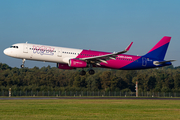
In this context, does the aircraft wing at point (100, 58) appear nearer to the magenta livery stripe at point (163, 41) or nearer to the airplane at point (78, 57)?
the airplane at point (78, 57)

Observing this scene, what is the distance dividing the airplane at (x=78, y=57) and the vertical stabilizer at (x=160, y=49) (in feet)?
3.41

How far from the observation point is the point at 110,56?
53219mm

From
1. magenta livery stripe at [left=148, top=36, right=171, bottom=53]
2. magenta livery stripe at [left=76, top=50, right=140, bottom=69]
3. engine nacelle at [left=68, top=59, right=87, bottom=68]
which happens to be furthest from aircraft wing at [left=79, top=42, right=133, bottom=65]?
magenta livery stripe at [left=148, top=36, right=171, bottom=53]

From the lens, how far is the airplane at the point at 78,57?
51.4m

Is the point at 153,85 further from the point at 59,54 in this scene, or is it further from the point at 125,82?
the point at 59,54

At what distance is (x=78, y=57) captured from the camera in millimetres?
53844

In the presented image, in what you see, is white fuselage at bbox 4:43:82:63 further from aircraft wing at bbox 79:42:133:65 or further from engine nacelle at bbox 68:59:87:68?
aircraft wing at bbox 79:42:133:65

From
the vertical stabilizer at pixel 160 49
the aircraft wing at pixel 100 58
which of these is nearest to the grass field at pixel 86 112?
the aircraft wing at pixel 100 58

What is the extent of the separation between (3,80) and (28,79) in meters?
12.4

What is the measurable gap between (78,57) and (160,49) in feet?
62.5

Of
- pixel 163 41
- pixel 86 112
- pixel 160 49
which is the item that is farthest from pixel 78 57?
pixel 163 41

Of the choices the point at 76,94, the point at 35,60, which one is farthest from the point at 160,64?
the point at 76,94

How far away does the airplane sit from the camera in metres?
51.4

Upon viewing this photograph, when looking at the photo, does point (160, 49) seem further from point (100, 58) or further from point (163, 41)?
point (100, 58)
